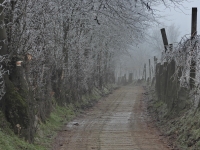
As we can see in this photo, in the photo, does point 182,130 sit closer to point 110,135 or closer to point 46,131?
point 110,135

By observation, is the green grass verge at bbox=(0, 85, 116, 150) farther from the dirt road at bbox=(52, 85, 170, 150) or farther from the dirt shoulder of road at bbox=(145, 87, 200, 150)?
the dirt shoulder of road at bbox=(145, 87, 200, 150)

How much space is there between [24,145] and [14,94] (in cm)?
145

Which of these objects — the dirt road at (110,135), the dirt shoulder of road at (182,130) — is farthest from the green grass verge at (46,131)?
the dirt shoulder of road at (182,130)

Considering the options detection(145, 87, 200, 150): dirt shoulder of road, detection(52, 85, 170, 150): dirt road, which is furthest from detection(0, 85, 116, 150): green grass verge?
detection(145, 87, 200, 150): dirt shoulder of road

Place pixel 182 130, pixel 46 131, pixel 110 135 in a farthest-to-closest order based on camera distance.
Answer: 1. pixel 46 131
2. pixel 110 135
3. pixel 182 130

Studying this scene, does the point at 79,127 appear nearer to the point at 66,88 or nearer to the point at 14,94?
the point at 14,94

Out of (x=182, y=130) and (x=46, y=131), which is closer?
(x=182, y=130)

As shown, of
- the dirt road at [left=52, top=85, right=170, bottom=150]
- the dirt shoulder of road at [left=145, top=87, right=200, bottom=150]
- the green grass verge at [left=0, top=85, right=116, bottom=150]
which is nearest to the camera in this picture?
the green grass verge at [left=0, top=85, right=116, bottom=150]

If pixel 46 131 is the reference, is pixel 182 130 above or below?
above

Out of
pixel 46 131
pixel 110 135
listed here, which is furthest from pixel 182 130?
pixel 46 131

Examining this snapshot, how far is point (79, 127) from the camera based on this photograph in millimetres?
13766

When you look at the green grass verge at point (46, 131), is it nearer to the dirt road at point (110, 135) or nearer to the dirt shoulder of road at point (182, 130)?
the dirt road at point (110, 135)

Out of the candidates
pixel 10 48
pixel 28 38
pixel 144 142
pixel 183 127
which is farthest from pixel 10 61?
pixel 183 127

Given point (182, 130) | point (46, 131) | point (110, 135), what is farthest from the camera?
point (46, 131)
